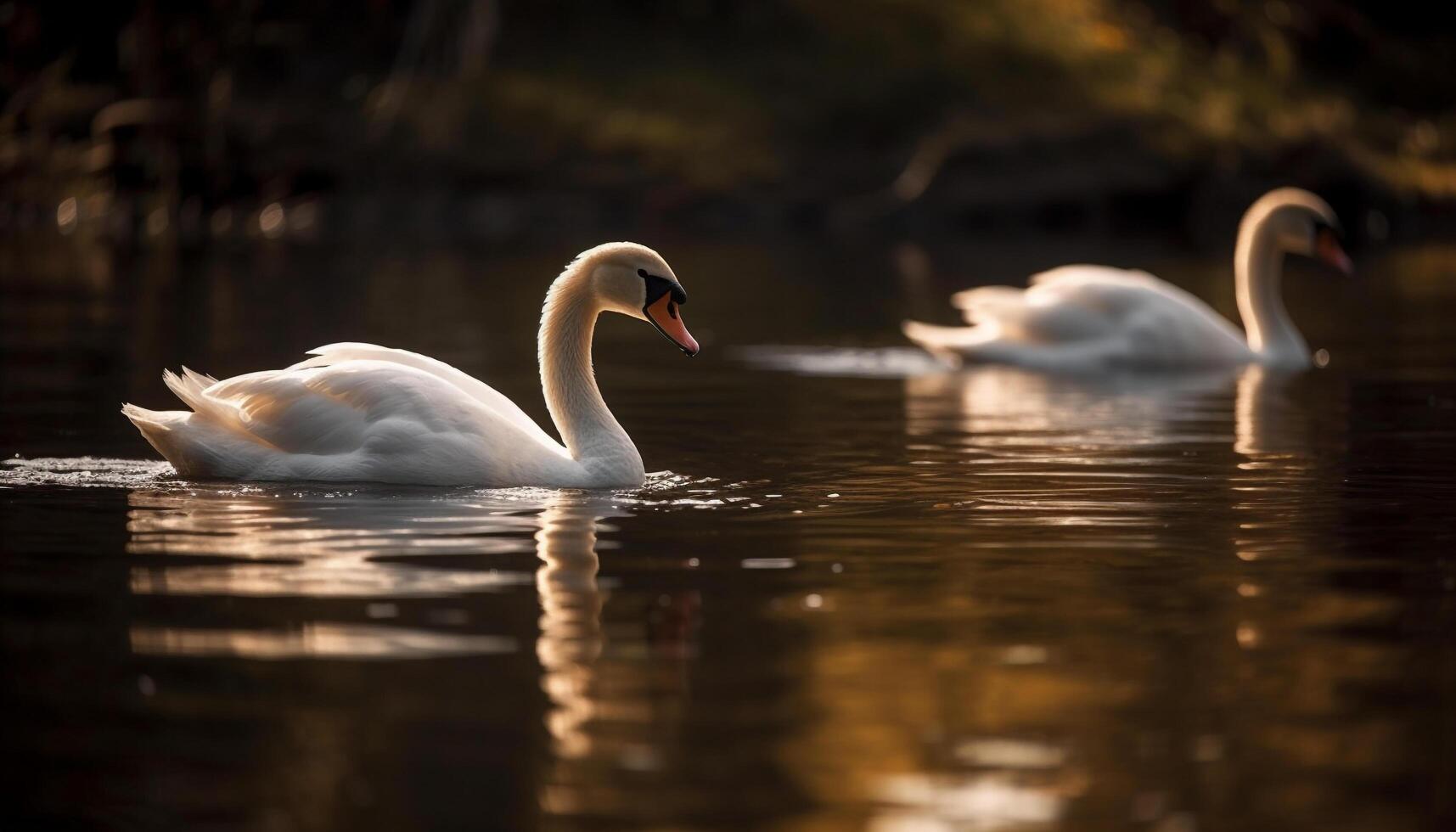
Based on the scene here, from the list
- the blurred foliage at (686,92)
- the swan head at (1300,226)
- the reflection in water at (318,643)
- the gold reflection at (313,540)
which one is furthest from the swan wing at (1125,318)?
the blurred foliage at (686,92)

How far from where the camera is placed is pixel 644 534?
9141 millimetres

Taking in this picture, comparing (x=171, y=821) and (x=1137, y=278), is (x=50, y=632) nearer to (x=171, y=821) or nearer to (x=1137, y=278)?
(x=171, y=821)

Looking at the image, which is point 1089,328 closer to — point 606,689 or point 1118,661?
point 1118,661

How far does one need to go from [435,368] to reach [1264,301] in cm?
1025

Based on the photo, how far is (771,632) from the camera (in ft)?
23.6

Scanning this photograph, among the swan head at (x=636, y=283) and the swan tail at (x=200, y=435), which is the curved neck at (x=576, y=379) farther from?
the swan tail at (x=200, y=435)

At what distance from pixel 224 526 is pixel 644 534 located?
162 centimetres

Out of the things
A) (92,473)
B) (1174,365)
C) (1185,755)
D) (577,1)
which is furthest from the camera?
(577,1)

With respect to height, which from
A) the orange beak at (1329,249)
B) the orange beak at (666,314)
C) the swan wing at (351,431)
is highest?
the orange beak at (1329,249)

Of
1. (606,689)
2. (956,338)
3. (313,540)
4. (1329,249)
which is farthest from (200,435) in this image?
(1329,249)

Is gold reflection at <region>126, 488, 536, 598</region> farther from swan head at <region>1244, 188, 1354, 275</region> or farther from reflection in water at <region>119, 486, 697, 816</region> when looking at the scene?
swan head at <region>1244, 188, 1354, 275</region>

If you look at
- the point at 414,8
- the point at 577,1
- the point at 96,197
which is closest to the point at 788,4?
the point at 577,1

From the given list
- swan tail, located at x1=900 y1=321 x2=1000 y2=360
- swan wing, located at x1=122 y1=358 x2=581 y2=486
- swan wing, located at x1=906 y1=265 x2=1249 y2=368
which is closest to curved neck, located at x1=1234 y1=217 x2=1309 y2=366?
swan wing, located at x1=906 y1=265 x2=1249 y2=368

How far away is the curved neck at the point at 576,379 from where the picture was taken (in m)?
10.6
